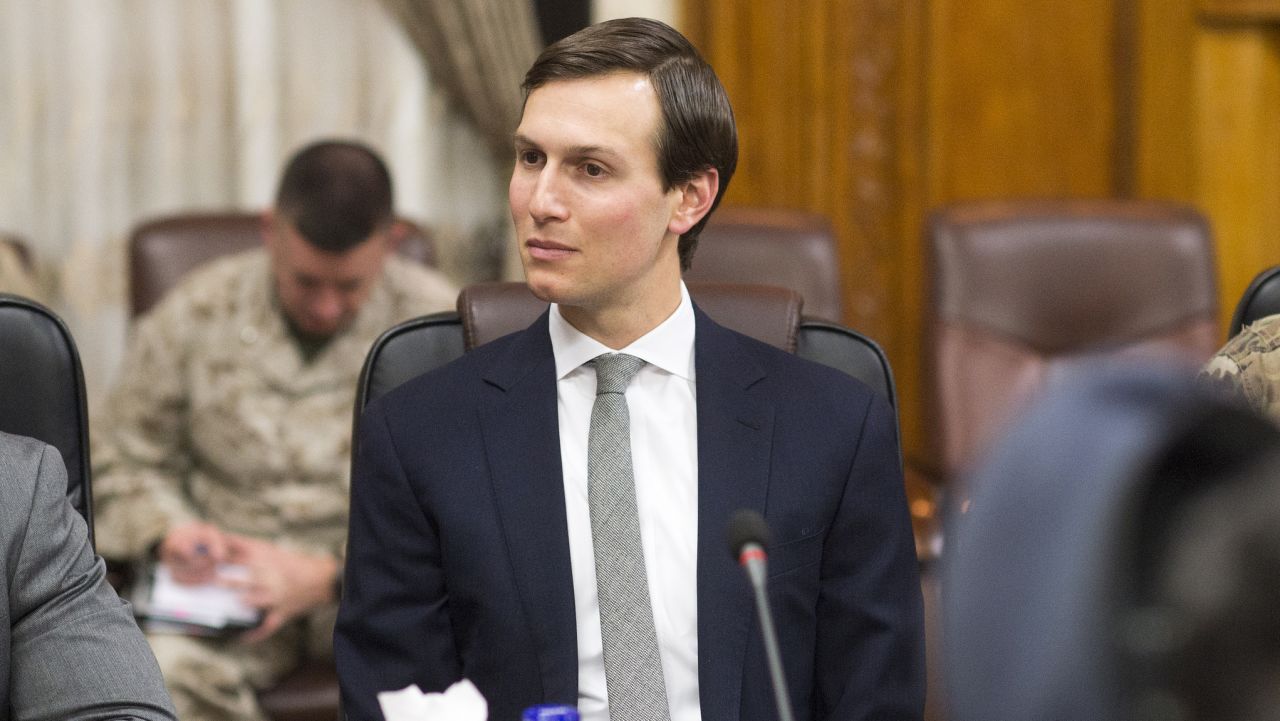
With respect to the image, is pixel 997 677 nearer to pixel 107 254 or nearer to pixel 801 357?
pixel 801 357

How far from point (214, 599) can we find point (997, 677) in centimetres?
220

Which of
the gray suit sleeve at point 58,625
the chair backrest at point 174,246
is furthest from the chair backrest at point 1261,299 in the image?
the chair backrest at point 174,246

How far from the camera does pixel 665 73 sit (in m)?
1.60

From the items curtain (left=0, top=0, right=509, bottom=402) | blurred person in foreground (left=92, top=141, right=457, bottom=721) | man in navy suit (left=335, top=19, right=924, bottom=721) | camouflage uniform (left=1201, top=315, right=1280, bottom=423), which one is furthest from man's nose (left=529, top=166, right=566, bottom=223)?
curtain (left=0, top=0, right=509, bottom=402)

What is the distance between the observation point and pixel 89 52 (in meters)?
3.79

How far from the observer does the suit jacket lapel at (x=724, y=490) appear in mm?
1495

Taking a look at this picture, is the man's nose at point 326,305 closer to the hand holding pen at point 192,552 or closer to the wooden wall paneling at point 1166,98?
the hand holding pen at point 192,552

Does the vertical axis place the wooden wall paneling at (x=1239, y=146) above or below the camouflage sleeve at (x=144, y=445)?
above

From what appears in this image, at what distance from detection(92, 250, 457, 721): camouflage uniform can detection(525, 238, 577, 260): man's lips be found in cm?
120

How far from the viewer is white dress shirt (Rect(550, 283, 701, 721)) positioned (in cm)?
151

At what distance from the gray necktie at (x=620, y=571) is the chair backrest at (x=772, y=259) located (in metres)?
1.05

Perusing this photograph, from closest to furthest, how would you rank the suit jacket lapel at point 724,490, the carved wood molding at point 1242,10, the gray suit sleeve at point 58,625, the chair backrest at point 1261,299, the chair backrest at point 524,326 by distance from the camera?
the gray suit sleeve at point 58,625, the suit jacket lapel at point 724,490, the chair backrest at point 524,326, the chair backrest at point 1261,299, the carved wood molding at point 1242,10

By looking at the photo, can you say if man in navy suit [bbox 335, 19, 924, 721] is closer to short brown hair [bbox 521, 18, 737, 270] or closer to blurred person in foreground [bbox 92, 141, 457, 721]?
short brown hair [bbox 521, 18, 737, 270]

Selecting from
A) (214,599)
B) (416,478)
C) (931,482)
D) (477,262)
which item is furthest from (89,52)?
(416,478)
